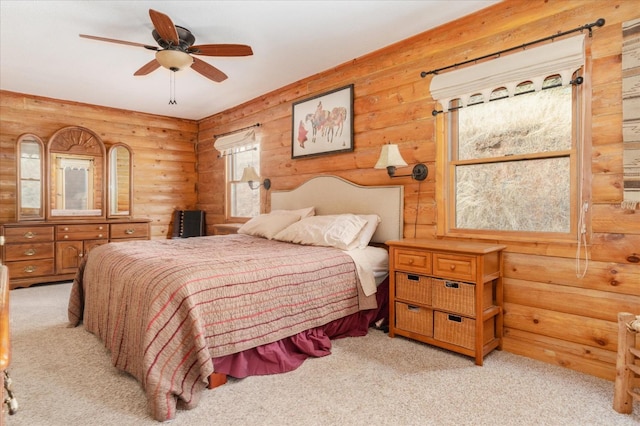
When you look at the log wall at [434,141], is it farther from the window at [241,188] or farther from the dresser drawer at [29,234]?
the dresser drawer at [29,234]

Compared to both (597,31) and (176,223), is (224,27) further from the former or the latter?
(176,223)

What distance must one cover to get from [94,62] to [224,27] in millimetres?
1717

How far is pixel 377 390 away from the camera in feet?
6.79

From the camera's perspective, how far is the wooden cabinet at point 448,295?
241 centimetres

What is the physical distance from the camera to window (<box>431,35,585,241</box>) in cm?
245

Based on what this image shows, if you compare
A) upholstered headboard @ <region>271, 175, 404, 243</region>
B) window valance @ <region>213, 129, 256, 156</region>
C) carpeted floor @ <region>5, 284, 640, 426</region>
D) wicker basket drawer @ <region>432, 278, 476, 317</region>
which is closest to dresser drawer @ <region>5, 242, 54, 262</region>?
carpeted floor @ <region>5, 284, 640, 426</region>

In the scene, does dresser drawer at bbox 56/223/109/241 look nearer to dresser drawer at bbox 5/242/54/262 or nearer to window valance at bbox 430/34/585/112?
dresser drawer at bbox 5/242/54/262

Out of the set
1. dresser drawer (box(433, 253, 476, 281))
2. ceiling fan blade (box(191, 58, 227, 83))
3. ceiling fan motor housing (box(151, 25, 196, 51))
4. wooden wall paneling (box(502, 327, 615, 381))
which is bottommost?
wooden wall paneling (box(502, 327, 615, 381))

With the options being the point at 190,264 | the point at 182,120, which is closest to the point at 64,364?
the point at 190,264

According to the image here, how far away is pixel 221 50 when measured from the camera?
289 centimetres

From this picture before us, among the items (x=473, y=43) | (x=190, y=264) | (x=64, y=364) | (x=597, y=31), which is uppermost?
(x=473, y=43)

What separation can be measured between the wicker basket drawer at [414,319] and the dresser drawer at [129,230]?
13.3ft

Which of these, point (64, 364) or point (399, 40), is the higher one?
point (399, 40)

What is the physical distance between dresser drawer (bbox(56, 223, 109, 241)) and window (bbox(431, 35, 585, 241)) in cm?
437
